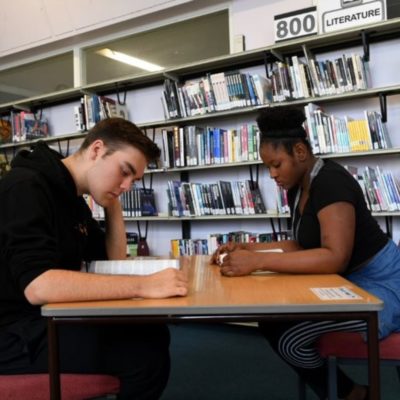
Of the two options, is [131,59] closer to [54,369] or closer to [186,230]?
[186,230]

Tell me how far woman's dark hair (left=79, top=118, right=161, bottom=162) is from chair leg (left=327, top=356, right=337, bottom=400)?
0.84 m

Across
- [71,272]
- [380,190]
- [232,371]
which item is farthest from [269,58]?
[71,272]

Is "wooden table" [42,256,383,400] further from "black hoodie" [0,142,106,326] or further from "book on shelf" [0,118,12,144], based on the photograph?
"book on shelf" [0,118,12,144]

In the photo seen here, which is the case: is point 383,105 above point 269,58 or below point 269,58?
below

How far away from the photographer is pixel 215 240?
363cm

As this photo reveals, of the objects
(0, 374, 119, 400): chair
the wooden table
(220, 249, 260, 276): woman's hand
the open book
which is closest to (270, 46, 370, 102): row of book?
(220, 249, 260, 276): woman's hand

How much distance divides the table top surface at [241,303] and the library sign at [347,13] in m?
2.30

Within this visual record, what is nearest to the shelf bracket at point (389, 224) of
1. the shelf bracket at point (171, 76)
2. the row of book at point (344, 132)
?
the row of book at point (344, 132)

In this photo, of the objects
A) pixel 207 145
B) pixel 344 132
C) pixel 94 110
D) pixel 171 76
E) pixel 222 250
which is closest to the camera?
pixel 222 250

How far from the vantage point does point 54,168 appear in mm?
1410

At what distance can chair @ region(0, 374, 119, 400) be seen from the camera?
1223 millimetres

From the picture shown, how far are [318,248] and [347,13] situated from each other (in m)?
2.12

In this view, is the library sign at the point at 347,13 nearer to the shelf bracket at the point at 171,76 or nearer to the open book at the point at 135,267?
the shelf bracket at the point at 171,76

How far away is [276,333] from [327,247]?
0.33 metres
